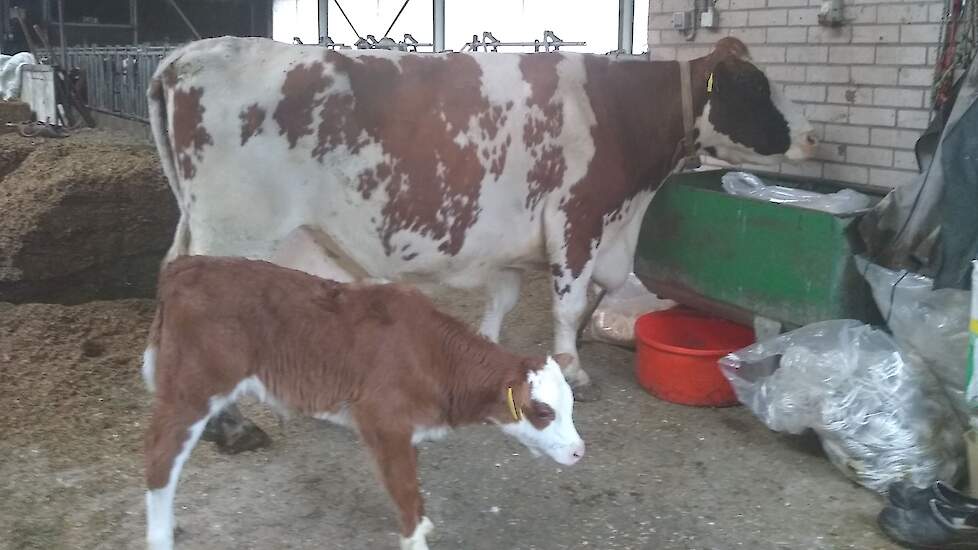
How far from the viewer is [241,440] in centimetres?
381

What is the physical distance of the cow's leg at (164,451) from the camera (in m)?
2.81

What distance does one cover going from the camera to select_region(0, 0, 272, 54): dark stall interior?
15.8 metres

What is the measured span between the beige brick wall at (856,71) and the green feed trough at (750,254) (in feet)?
0.52

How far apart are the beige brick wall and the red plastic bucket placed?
3.17 feet

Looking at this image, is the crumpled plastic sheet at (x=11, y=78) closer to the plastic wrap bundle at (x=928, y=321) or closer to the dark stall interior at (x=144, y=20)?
the dark stall interior at (x=144, y=20)

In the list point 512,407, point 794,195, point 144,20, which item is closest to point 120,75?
point 144,20

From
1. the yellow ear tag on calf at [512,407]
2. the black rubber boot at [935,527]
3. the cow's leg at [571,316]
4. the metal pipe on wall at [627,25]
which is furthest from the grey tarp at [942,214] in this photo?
the metal pipe on wall at [627,25]

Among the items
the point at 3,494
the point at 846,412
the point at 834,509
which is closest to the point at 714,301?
the point at 846,412

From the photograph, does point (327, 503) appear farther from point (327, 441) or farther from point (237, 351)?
point (237, 351)

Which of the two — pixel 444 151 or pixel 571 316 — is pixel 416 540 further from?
pixel 571 316

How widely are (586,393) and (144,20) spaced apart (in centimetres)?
1480

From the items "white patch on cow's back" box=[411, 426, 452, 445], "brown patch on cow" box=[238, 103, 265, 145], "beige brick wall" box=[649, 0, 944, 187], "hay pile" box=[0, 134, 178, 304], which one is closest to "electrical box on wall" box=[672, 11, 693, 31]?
"beige brick wall" box=[649, 0, 944, 187]

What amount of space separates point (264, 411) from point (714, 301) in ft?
6.98

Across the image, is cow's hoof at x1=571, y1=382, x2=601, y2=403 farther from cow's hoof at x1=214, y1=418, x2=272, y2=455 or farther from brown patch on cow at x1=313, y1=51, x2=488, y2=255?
cow's hoof at x1=214, y1=418, x2=272, y2=455
